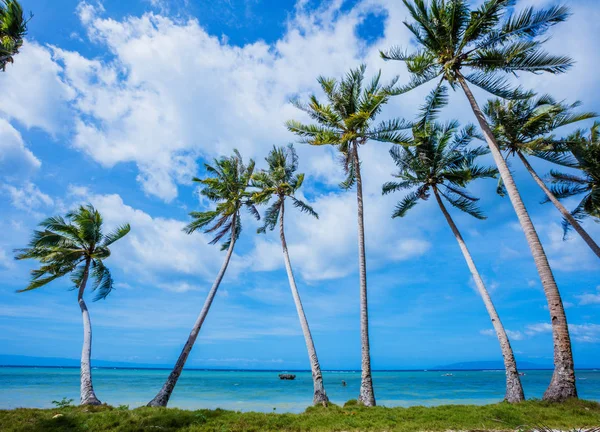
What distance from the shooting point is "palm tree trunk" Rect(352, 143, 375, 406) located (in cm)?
1319

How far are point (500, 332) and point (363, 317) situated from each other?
576cm

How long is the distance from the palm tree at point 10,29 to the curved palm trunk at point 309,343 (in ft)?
43.1

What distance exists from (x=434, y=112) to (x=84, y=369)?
19782 millimetres

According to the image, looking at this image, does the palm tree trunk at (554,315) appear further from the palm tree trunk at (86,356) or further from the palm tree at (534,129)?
the palm tree trunk at (86,356)

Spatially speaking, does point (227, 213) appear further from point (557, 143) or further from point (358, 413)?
point (557, 143)

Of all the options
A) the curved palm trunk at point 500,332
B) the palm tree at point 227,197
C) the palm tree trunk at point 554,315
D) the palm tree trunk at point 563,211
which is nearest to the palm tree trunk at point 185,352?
the palm tree at point 227,197

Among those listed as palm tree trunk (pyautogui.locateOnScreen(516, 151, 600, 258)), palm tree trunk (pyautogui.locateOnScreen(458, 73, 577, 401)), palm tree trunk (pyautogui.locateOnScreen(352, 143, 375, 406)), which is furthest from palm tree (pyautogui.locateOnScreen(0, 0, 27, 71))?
palm tree trunk (pyautogui.locateOnScreen(516, 151, 600, 258))

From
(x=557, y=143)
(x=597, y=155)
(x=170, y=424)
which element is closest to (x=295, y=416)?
(x=170, y=424)

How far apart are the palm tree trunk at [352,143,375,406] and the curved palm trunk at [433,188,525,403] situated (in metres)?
4.81

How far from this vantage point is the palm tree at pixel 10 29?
25.0 ft

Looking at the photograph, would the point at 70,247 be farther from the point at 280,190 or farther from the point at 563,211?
the point at 563,211

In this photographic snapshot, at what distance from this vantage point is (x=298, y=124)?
1689 centimetres

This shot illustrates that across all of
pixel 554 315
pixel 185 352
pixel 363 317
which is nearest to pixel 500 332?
pixel 554 315

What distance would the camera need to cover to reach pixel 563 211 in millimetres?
17344
